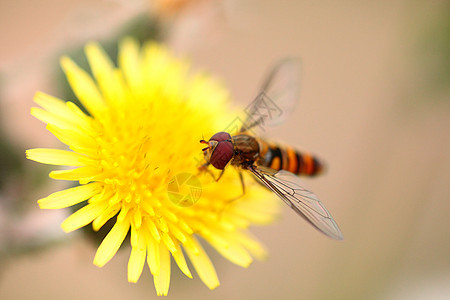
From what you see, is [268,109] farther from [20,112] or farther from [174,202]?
[20,112]

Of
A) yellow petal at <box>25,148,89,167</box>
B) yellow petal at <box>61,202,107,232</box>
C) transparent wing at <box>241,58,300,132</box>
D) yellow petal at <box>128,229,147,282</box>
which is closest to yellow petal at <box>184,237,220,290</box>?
yellow petal at <box>128,229,147,282</box>

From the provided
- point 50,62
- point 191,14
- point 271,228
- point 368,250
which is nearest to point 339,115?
point 271,228

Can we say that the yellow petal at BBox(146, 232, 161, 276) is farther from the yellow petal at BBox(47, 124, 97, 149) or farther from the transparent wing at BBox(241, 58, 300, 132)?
the transparent wing at BBox(241, 58, 300, 132)

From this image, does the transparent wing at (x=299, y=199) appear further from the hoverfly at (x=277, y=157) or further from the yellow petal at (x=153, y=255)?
the yellow petal at (x=153, y=255)

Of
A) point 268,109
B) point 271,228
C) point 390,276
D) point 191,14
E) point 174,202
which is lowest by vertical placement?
point 271,228

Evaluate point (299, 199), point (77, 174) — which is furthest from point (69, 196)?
point (299, 199)

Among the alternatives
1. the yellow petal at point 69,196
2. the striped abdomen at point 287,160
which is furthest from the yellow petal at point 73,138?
the striped abdomen at point 287,160
